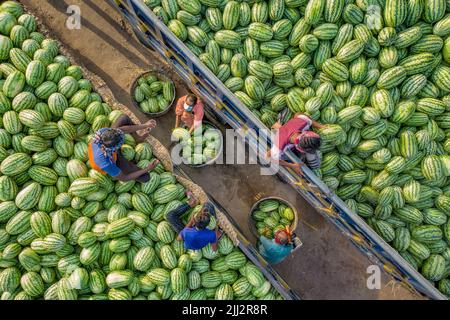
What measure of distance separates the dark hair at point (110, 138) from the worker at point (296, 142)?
74.6 inches

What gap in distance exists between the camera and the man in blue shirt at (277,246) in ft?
16.3

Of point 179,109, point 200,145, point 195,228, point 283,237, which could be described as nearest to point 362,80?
point 283,237

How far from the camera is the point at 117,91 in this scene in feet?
19.8

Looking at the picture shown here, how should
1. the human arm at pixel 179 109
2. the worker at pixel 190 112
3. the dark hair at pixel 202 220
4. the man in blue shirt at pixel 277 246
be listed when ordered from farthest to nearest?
the human arm at pixel 179 109, the worker at pixel 190 112, the man in blue shirt at pixel 277 246, the dark hair at pixel 202 220

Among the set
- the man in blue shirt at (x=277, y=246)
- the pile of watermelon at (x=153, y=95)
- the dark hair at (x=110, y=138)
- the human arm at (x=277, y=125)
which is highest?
the pile of watermelon at (x=153, y=95)

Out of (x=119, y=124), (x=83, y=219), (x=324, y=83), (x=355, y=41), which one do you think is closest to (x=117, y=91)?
(x=119, y=124)

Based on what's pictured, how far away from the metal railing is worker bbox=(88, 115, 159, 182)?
0.95m

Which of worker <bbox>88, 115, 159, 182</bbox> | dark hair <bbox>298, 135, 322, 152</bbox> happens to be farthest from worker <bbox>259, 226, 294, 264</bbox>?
worker <bbox>88, 115, 159, 182</bbox>

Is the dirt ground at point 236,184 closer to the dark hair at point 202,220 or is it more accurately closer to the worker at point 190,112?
the worker at point 190,112

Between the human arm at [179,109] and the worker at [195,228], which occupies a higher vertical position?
the human arm at [179,109]

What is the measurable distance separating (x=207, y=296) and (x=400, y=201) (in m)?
2.79

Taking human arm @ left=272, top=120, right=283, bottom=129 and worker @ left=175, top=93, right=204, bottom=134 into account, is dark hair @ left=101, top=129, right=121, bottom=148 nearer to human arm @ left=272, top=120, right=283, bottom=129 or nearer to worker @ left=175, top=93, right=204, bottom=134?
worker @ left=175, top=93, right=204, bottom=134

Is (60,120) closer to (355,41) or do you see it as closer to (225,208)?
(225,208)

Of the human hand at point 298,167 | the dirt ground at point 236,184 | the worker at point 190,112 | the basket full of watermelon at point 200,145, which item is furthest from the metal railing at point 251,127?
the dirt ground at point 236,184
